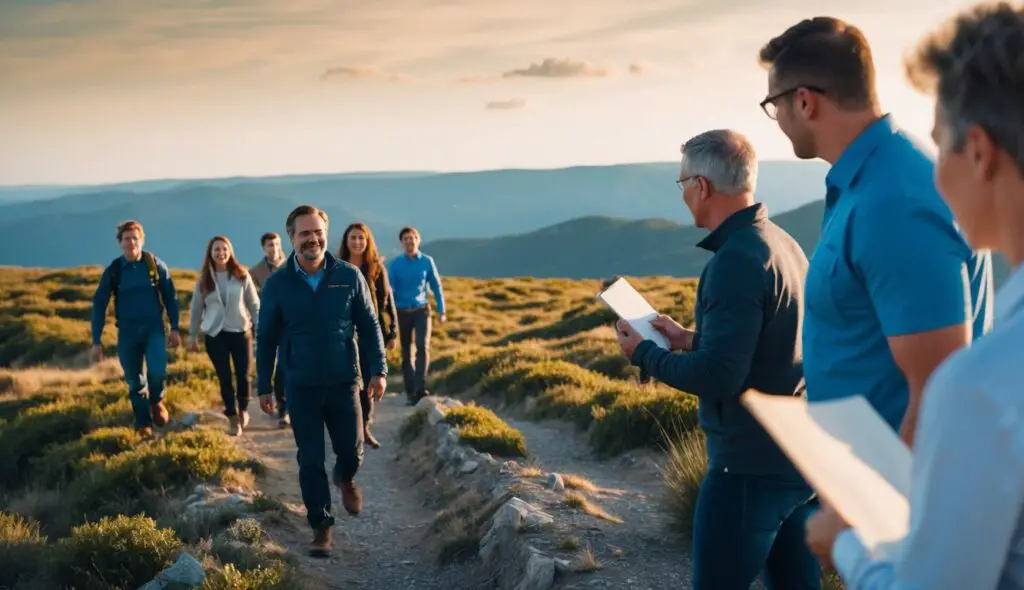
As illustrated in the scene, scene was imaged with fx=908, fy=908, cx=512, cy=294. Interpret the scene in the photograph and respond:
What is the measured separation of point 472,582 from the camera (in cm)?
649

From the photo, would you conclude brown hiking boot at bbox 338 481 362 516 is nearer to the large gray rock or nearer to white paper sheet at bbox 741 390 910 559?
the large gray rock

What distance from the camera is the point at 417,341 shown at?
13141 millimetres

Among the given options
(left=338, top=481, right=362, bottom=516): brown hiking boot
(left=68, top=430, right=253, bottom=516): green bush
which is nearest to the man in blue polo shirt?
(left=338, top=481, right=362, bottom=516): brown hiking boot

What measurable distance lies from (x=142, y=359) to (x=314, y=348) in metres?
4.67

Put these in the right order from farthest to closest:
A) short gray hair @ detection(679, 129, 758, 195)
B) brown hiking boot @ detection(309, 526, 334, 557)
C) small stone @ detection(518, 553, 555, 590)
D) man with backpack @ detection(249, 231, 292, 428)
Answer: man with backpack @ detection(249, 231, 292, 428)
brown hiking boot @ detection(309, 526, 334, 557)
small stone @ detection(518, 553, 555, 590)
short gray hair @ detection(679, 129, 758, 195)

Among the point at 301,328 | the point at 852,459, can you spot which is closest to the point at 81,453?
the point at 301,328

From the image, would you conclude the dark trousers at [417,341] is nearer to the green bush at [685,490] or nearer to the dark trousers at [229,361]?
the dark trousers at [229,361]

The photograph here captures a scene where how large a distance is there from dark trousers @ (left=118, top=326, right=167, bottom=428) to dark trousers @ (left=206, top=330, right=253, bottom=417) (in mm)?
613

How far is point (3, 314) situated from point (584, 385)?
2038cm

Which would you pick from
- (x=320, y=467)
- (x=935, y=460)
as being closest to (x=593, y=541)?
(x=320, y=467)

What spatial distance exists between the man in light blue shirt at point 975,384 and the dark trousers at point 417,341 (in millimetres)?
11395

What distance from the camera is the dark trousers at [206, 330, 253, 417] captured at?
10984 millimetres

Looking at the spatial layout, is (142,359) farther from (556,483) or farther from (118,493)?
(556,483)

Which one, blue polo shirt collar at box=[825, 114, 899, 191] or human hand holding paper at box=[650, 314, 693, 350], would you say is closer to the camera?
blue polo shirt collar at box=[825, 114, 899, 191]
